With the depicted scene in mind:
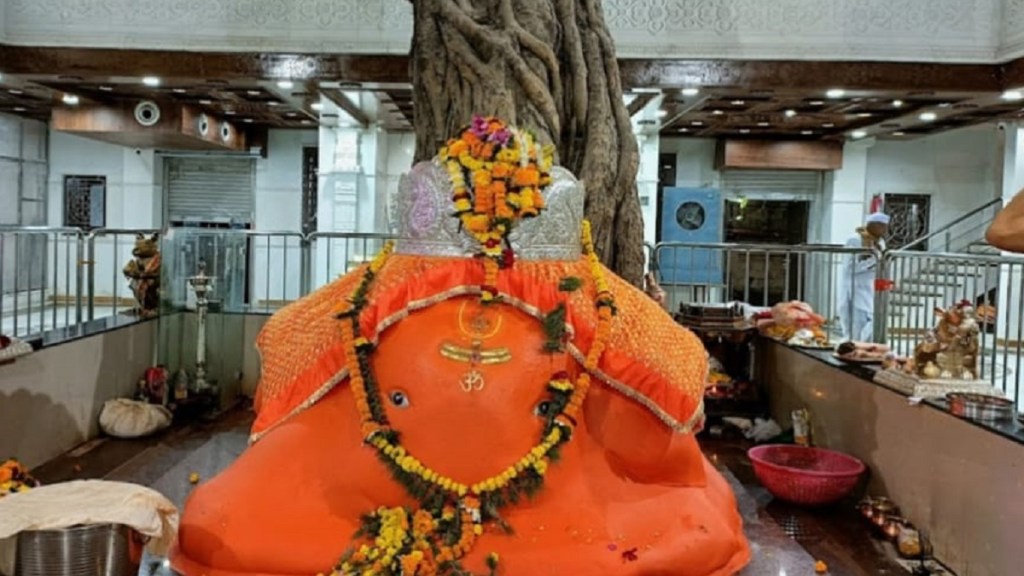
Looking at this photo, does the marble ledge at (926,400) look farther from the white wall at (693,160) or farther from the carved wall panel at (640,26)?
the white wall at (693,160)

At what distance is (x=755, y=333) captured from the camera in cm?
625

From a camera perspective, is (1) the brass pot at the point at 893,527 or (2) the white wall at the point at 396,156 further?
(2) the white wall at the point at 396,156

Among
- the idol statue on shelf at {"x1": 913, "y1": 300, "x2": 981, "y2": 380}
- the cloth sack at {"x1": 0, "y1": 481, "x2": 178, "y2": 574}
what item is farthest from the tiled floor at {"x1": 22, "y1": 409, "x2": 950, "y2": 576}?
the idol statue on shelf at {"x1": 913, "y1": 300, "x2": 981, "y2": 380}

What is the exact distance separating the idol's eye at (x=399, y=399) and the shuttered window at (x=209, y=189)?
11.1m

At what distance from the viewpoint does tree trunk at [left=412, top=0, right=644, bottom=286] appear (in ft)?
12.6

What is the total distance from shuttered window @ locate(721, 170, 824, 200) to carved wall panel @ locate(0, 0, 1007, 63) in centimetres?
559

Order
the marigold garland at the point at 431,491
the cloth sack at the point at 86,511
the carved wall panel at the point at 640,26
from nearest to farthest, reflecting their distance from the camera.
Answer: the cloth sack at the point at 86,511, the marigold garland at the point at 431,491, the carved wall panel at the point at 640,26

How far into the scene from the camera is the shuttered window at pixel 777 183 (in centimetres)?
1297

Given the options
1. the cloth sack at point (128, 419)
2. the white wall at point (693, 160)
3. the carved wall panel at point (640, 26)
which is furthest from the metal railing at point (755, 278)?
the cloth sack at point (128, 419)

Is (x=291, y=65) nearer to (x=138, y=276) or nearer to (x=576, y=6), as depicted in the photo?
(x=138, y=276)

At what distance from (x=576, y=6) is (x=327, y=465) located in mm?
2580

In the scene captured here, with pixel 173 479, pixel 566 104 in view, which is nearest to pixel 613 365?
pixel 566 104

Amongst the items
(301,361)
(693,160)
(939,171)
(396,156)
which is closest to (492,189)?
(301,361)

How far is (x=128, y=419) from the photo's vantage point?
17.6 feet
